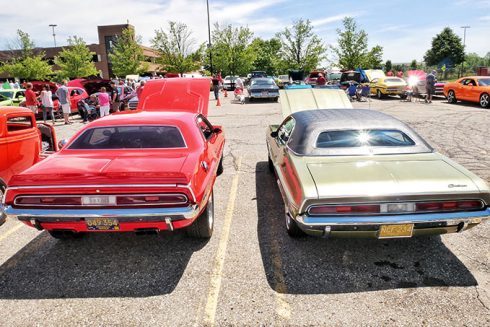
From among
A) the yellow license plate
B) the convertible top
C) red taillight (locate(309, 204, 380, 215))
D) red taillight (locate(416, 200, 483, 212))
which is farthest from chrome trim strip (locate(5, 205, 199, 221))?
the convertible top

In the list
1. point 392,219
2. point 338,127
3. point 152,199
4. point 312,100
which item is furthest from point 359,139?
point 312,100

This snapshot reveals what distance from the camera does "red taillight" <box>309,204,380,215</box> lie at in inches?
127

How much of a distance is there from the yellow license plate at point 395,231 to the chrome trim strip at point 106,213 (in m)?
1.84

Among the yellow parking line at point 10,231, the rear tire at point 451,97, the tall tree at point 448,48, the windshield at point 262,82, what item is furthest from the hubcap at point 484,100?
the tall tree at point 448,48

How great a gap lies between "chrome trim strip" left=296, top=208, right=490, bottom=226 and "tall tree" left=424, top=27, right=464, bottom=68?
81.6 m

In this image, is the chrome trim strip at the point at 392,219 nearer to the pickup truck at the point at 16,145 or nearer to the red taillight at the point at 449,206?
the red taillight at the point at 449,206

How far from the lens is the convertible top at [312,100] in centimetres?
798

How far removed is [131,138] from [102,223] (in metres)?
1.38

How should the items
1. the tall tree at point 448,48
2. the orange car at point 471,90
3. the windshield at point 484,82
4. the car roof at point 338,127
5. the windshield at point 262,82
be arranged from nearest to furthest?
the car roof at point 338,127 → the orange car at point 471,90 → the windshield at point 484,82 → the windshield at point 262,82 → the tall tree at point 448,48

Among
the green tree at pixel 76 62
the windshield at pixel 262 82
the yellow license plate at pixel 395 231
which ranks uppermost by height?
the green tree at pixel 76 62

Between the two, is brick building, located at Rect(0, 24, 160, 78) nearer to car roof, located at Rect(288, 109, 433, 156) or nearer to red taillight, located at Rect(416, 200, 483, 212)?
car roof, located at Rect(288, 109, 433, 156)

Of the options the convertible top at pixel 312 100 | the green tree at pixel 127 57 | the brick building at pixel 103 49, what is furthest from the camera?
the brick building at pixel 103 49

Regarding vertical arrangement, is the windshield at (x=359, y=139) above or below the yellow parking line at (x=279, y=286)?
above

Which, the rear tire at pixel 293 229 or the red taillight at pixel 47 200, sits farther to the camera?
the rear tire at pixel 293 229
